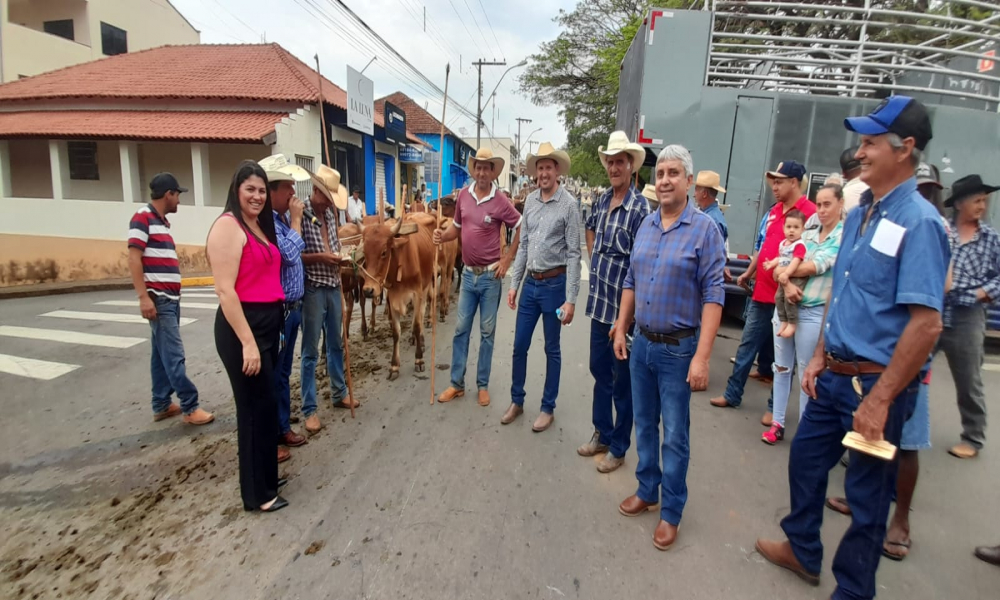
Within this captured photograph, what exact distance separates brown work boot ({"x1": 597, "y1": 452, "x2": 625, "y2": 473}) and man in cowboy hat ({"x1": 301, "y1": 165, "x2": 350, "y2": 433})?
233 cm

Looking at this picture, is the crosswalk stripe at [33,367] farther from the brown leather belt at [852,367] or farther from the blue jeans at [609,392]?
the brown leather belt at [852,367]

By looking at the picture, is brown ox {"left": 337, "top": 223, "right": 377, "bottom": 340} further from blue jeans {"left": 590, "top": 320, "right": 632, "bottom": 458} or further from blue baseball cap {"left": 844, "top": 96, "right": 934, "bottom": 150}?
blue baseball cap {"left": 844, "top": 96, "right": 934, "bottom": 150}

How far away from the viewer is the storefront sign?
63.6 feet

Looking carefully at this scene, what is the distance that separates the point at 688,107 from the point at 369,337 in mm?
5325

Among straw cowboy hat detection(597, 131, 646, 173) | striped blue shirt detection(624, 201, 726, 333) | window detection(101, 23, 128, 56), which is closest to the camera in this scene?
striped blue shirt detection(624, 201, 726, 333)

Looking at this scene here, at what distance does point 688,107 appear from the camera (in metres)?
7.03

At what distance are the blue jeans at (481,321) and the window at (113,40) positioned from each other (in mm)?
25822

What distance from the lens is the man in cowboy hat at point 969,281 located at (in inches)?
150

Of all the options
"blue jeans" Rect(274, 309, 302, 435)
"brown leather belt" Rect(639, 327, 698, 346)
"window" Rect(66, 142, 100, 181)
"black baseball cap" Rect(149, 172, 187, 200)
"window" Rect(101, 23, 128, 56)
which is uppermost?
"window" Rect(101, 23, 128, 56)

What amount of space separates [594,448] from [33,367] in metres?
6.42

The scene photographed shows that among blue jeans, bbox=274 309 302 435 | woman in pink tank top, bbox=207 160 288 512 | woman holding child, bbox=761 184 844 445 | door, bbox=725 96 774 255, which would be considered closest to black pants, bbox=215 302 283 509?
woman in pink tank top, bbox=207 160 288 512

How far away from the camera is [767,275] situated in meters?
4.67

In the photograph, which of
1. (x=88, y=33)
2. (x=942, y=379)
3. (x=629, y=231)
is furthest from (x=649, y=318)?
(x=88, y=33)

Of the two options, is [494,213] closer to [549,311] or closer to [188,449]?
[549,311]
